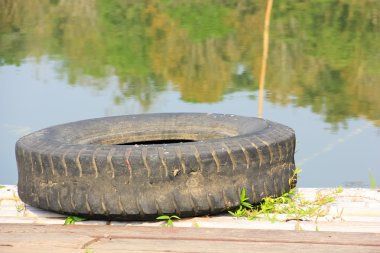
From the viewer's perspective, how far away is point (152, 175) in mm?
3879

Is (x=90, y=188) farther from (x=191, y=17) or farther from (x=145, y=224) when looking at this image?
(x=191, y=17)

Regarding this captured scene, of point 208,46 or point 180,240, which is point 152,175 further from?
point 208,46

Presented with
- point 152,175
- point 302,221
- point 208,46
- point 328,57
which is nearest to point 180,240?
point 152,175

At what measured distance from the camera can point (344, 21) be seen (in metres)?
17.3

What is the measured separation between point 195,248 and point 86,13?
55.2 feet

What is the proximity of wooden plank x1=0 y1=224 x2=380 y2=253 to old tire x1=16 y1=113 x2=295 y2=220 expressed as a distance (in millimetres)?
403

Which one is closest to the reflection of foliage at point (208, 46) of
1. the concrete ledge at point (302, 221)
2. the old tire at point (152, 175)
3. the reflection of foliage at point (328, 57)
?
the reflection of foliage at point (328, 57)

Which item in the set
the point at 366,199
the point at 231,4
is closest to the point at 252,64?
the point at 231,4

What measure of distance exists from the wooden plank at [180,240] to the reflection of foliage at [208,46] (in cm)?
616

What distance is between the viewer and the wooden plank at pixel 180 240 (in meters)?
3.21

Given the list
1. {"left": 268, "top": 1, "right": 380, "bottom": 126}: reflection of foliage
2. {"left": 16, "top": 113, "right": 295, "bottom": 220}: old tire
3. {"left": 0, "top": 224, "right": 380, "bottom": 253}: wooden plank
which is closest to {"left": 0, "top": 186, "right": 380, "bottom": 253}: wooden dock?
{"left": 0, "top": 224, "right": 380, "bottom": 253}: wooden plank

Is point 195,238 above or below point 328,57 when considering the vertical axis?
above

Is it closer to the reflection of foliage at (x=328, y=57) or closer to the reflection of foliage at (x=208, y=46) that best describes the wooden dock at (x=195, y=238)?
the reflection of foliage at (x=328, y=57)

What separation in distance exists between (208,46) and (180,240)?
39.1ft
